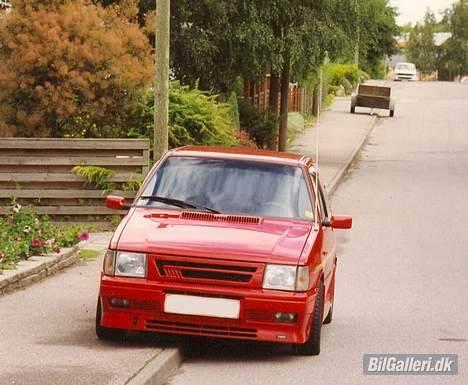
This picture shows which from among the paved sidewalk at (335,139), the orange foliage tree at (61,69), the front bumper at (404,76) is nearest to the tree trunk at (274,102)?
the paved sidewalk at (335,139)

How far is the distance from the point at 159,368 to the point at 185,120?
12457 millimetres

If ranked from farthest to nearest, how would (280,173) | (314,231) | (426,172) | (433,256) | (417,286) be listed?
(426,172)
(433,256)
(417,286)
(280,173)
(314,231)

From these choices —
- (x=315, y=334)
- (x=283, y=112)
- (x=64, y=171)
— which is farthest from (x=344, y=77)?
(x=315, y=334)

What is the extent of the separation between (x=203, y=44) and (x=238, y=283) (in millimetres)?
18951

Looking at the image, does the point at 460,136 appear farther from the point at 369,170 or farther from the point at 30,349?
the point at 30,349

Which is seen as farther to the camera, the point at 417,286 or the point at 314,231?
the point at 417,286

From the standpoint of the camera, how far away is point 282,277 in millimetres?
9664

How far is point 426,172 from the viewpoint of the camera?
110ft

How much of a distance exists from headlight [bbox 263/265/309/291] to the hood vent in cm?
80

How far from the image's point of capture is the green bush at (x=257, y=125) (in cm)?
3203

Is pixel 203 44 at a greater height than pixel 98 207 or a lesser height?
greater

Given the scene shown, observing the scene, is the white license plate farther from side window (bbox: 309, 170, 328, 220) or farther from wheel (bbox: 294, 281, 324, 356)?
side window (bbox: 309, 170, 328, 220)

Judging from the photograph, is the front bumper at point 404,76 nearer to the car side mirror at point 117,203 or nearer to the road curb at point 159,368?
the car side mirror at point 117,203

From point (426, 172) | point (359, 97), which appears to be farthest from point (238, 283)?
point (359, 97)
